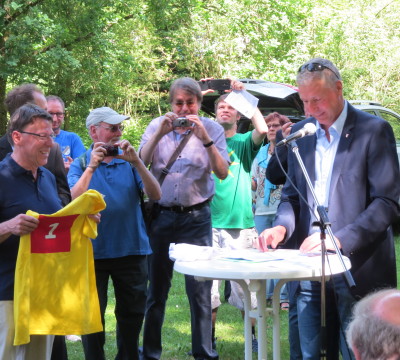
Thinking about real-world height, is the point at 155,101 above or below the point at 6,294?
above

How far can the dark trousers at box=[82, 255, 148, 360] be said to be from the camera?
5.22 meters

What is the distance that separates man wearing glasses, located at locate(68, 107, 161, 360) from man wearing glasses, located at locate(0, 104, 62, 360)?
0.73 meters

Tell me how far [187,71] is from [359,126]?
911 inches

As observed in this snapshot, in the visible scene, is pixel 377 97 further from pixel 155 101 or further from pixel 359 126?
pixel 359 126

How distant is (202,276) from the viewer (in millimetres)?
3518

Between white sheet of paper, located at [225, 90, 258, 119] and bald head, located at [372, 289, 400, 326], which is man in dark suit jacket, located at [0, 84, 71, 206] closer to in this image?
white sheet of paper, located at [225, 90, 258, 119]

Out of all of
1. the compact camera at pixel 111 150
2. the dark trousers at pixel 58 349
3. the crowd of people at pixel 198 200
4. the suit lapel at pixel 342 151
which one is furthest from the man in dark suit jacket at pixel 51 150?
the suit lapel at pixel 342 151

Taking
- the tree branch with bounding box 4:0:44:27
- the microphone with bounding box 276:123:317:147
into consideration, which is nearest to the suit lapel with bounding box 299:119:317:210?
the microphone with bounding box 276:123:317:147

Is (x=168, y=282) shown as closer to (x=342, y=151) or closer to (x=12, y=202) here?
(x=12, y=202)

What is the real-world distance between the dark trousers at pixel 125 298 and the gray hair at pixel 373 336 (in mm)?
3364

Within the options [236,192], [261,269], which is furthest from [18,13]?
[261,269]

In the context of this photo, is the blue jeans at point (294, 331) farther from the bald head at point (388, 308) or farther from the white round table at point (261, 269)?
the bald head at point (388, 308)

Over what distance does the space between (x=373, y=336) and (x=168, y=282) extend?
4.00 m

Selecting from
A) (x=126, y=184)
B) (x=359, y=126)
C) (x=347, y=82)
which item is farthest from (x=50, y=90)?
(x=359, y=126)
